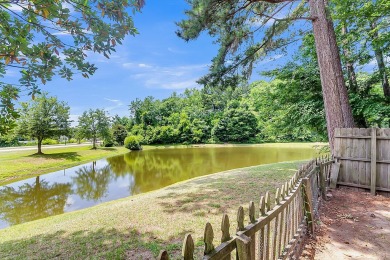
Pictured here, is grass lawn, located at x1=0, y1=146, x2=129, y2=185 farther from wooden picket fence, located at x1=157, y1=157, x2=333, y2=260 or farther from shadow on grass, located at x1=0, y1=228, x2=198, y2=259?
wooden picket fence, located at x1=157, y1=157, x2=333, y2=260

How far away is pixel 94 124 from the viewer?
85.1 feet

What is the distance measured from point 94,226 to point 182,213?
1.52 meters

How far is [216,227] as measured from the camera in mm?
3172

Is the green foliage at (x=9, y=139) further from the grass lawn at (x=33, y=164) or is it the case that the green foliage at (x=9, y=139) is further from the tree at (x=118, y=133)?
the tree at (x=118, y=133)

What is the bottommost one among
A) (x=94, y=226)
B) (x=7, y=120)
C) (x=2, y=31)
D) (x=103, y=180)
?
(x=103, y=180)

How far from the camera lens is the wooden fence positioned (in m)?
4.60

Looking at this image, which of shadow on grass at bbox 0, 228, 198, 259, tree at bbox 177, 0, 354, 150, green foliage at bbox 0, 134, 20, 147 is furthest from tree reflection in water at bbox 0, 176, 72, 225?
tree at bbox 177, 0, 354, 150

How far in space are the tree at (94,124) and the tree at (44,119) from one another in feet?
Answer: 14.7

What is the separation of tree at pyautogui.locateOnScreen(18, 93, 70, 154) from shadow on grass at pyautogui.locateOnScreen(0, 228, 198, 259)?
682 inches

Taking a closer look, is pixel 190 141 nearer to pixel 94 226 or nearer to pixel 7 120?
pixel 94 226

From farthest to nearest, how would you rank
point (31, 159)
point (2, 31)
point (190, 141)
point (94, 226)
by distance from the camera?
point (190, 141) → point (31, 159) → point (94, 226) → point (2, 31)

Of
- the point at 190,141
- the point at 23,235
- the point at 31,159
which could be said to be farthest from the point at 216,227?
the point at 190,141

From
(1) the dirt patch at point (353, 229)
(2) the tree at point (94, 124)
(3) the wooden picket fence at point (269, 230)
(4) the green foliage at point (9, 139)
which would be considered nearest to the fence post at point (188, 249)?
(3) the wooden picket fence at point (269, 230)

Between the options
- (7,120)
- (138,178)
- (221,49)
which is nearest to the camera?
(7,120)
